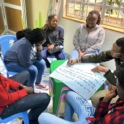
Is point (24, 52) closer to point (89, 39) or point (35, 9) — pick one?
point (89, 39)

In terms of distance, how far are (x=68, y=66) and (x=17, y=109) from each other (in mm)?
572

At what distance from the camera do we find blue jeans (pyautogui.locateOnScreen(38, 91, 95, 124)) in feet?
2.93

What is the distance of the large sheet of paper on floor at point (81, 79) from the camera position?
1.16 metres

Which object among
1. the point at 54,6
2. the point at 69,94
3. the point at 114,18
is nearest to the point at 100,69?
the point at 69,94

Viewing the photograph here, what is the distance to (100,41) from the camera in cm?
203

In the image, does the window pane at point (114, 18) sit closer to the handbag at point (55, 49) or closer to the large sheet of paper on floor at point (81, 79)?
the handbag at point (55, 49)

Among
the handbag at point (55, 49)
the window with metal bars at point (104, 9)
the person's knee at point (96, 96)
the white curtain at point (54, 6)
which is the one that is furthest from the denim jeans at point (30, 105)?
the white curtain at point (54, 6)

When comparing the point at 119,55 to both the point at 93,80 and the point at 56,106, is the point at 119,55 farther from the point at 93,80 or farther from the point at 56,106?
the point at 56,106

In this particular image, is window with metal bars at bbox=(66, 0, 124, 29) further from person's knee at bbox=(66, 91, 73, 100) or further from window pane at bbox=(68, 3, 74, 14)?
person's knee at bbox=(66, 91, 73, 100)

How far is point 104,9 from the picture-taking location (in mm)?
2275

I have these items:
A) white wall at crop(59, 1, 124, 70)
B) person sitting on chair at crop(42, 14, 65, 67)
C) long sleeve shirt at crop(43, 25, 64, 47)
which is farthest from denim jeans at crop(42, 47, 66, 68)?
white wall at crop(59, 1, 124, 70)

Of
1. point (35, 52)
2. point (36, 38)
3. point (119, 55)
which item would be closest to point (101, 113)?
point (119, 55)

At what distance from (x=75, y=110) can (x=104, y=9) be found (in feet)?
5.80

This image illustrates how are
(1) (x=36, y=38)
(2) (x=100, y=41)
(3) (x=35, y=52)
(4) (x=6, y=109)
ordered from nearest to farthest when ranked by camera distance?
(4) (x=6, y=109)
(1) (x=36, y=38)
(3) (x=35, y=52)
(2) (x=100, y=41)
